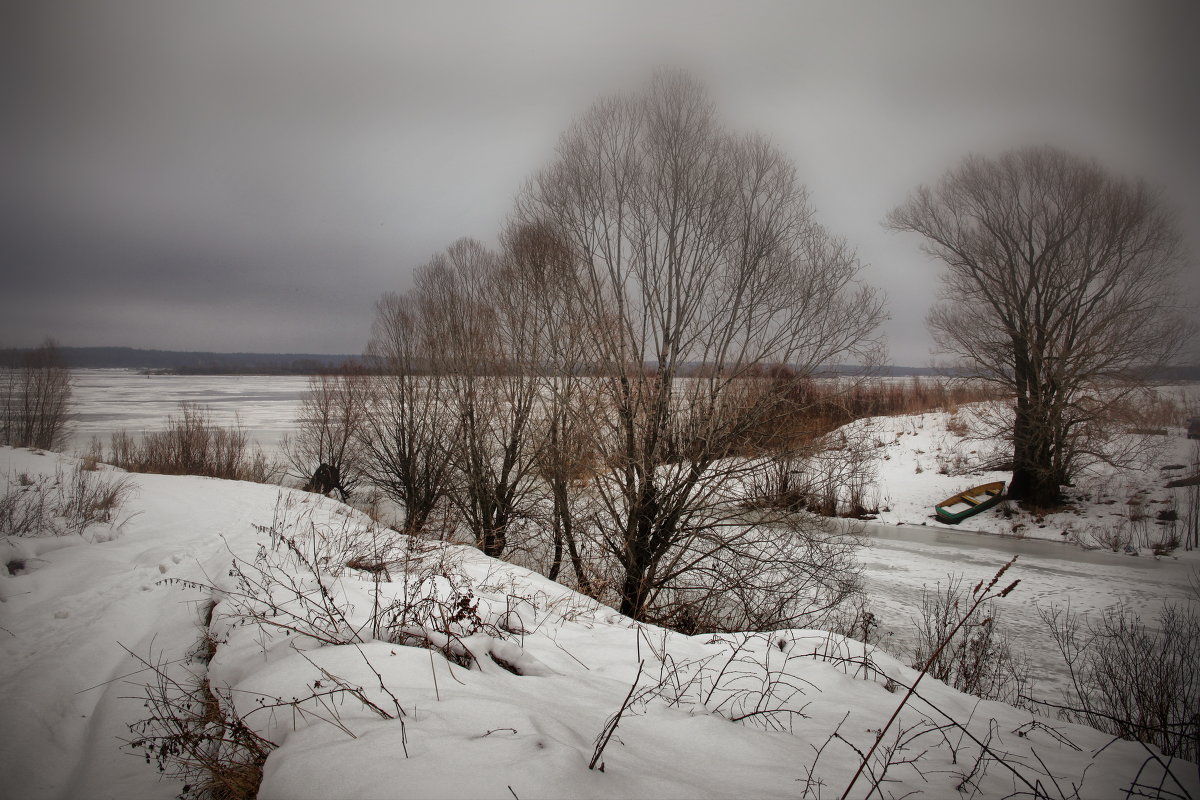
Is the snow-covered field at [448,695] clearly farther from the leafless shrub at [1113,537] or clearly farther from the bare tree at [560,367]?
the leafless shrub at [1113,537]

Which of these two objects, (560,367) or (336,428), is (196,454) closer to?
(336,428)

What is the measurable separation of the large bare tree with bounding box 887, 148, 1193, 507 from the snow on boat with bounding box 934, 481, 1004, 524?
0.51 meters

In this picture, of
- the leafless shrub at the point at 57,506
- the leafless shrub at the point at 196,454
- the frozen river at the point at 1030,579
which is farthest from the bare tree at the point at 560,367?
the leafless shrub at the point at 196,454

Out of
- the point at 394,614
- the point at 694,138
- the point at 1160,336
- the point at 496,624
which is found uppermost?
the point at 694,138

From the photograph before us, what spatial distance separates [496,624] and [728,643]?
205 cm

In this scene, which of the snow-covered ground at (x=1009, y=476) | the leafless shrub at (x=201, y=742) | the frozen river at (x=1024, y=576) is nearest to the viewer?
the leafless shrub at (x=201, y=742)

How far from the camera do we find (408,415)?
1769cm

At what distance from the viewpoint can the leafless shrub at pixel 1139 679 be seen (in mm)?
4125

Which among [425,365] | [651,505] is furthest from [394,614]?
[425,365]

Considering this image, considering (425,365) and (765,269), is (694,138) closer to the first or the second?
(765,269)

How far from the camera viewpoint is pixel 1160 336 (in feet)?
36.4

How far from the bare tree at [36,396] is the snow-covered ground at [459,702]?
22173 millimetres

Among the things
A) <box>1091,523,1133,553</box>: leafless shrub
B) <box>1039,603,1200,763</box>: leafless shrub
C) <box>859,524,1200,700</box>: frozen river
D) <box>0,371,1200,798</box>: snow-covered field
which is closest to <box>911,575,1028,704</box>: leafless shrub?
<box>859,524,1200,700</box>: frozen river

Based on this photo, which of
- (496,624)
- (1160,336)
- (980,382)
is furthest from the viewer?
(980,382)
